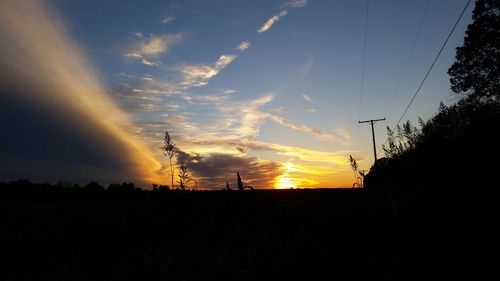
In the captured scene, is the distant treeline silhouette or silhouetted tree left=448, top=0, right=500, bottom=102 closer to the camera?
the distant treeline silhouette

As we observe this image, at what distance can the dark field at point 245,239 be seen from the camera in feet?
17.7

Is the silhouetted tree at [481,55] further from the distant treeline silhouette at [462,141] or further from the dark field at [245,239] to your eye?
the dark field at [245,239]

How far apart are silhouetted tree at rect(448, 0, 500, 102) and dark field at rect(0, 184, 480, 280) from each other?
25.2 m

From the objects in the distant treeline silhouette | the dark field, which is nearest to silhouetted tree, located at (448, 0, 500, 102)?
the distant treeline silhouette

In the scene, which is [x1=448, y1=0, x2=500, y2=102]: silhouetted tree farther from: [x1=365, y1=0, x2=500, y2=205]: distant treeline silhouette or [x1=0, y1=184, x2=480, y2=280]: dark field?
[x1=0, y1=184, x2=480, y2=280]: dark field

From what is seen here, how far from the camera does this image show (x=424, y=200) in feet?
24.2

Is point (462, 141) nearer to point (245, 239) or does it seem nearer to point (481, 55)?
point (245, 239)

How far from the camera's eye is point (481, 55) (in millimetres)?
30219

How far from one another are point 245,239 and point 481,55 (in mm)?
30730

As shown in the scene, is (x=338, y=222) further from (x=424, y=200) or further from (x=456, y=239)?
(x=456, y=239)

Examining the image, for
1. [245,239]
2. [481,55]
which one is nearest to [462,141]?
[245,239]

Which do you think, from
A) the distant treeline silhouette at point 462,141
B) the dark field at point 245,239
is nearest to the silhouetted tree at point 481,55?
the distant treeline silhouette at point 462,141

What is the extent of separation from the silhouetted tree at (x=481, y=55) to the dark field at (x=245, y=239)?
82.6ft

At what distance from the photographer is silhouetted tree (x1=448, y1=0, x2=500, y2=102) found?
28.9m
